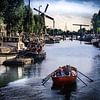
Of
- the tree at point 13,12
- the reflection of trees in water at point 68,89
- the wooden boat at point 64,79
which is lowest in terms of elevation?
the reflection of trees in water at point 68,89

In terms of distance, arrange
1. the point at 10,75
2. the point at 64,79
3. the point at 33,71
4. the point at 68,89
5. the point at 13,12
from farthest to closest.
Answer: the point at 13,12 → the point at 33,71 → the point at 10,75 → the point at 64,79 → the point at 68,89

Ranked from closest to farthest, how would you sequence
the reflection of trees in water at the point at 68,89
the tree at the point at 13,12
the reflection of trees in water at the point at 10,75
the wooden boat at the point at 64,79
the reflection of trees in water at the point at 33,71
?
the reflection of trees in water at the point at 68,89 < the wooden boat at the point at 64,79 < the reflection of trees in water at the point at 10,75 < the reflection of trees in water at the point at 33,71 < the tree at the point at 13,12

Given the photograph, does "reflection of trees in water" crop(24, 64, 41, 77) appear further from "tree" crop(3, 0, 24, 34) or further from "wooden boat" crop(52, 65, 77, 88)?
"tree" crop(3, 0, 24, 34)

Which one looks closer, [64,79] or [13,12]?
[64,79]

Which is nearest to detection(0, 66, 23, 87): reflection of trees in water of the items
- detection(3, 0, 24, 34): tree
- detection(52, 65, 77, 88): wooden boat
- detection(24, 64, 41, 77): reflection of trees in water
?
detection(24, 64, 41, 77): reflection of trees in water

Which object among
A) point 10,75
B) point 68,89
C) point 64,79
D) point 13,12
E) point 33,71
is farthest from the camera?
point 13,12

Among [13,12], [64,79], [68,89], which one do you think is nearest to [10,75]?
[64,79]

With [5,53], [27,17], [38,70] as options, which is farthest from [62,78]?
[27,17]

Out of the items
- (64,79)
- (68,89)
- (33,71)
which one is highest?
(64,79)

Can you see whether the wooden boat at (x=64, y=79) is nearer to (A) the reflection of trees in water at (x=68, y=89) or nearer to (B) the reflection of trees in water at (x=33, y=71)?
(A) the reflection of trees in water at (x=68, y=89)

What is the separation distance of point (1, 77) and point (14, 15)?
44375 mm

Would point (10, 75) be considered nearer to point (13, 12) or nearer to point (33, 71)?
point (33, 71)

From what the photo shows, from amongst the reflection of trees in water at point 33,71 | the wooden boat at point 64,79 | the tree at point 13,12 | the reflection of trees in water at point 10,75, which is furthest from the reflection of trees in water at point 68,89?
the tree at point 13,12

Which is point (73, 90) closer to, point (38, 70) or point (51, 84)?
point (51, 84)
